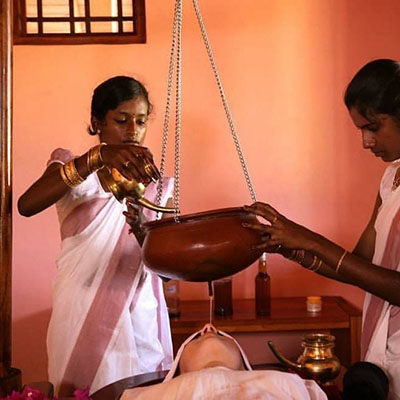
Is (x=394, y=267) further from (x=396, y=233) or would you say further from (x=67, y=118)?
(x=67, y=118)

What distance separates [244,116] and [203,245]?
6.07ft

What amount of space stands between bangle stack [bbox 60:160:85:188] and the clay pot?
0.42 meters

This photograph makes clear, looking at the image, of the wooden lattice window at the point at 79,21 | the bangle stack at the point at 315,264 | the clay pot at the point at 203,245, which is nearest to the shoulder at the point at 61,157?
the clay pot at the point at 203,245

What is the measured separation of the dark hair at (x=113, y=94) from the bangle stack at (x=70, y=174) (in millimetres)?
320

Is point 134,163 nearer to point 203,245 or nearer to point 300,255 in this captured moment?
point 203,245

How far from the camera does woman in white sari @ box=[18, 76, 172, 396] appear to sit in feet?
6.29

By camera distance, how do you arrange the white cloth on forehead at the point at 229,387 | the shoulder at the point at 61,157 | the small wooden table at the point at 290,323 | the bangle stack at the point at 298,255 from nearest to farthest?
the white cloth on forehead at the point at 229,387 → the bangle stack at the point at 298,255 → the shoulder at the point at 61,157 → the small wooden table at the point at 290,323

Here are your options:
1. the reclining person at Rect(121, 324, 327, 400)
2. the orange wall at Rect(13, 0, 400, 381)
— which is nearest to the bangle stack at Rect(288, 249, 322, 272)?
the reclining person at Rect(121, 324, 327, 400)

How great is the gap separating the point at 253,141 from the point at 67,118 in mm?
868

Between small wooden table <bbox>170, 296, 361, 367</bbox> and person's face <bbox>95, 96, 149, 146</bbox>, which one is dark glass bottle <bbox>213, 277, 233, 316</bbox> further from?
person's face <bbox>95, 96, 149, 146</bbox>

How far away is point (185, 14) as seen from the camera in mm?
3016

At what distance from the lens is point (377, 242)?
170cm

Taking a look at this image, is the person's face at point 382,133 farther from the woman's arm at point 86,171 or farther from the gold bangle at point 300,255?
the woman's arm at point 86,171

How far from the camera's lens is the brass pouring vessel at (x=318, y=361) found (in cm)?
144
